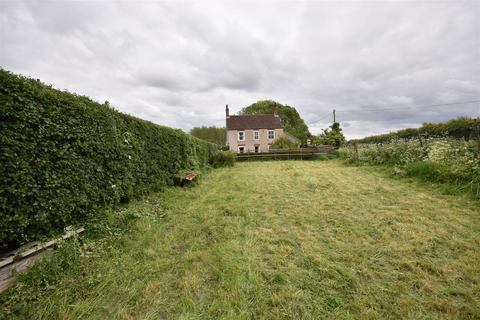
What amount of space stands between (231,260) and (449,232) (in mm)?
3457

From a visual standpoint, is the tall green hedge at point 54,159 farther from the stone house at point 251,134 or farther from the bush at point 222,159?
the stone house at point 251,134

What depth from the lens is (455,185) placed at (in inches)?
226

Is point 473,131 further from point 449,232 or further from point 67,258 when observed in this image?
point 67,258

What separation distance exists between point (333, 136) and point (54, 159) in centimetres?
2530

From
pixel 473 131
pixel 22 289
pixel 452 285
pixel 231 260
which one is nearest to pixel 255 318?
pixel 231 260

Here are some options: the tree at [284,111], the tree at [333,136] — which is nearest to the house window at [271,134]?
the tree at [333,136]

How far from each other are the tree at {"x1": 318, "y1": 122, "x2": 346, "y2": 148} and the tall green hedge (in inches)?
906

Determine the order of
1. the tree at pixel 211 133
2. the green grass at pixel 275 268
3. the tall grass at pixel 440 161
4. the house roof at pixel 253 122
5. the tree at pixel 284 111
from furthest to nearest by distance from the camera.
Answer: the tree at pixel 211 133 → the tree at pixel 284 111 → the house roof at pixel 253 122 → the tall grass at pixel 440 161 → the green grass at pixel 275 268

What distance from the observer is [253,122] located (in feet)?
116

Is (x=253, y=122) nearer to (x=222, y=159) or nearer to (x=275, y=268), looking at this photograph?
(x=222, y=159)

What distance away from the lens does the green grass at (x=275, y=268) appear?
2068 millimetres

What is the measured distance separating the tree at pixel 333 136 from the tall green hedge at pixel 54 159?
75.5 ft

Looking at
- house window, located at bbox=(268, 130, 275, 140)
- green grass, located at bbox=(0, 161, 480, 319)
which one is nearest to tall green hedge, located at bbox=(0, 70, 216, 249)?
green grass, located at bbox=(0, 161, 480, 319)

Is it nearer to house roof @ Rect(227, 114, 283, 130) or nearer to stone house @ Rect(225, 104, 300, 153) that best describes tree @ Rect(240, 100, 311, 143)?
house roof @ Rect(227, 114, 283, 130)
